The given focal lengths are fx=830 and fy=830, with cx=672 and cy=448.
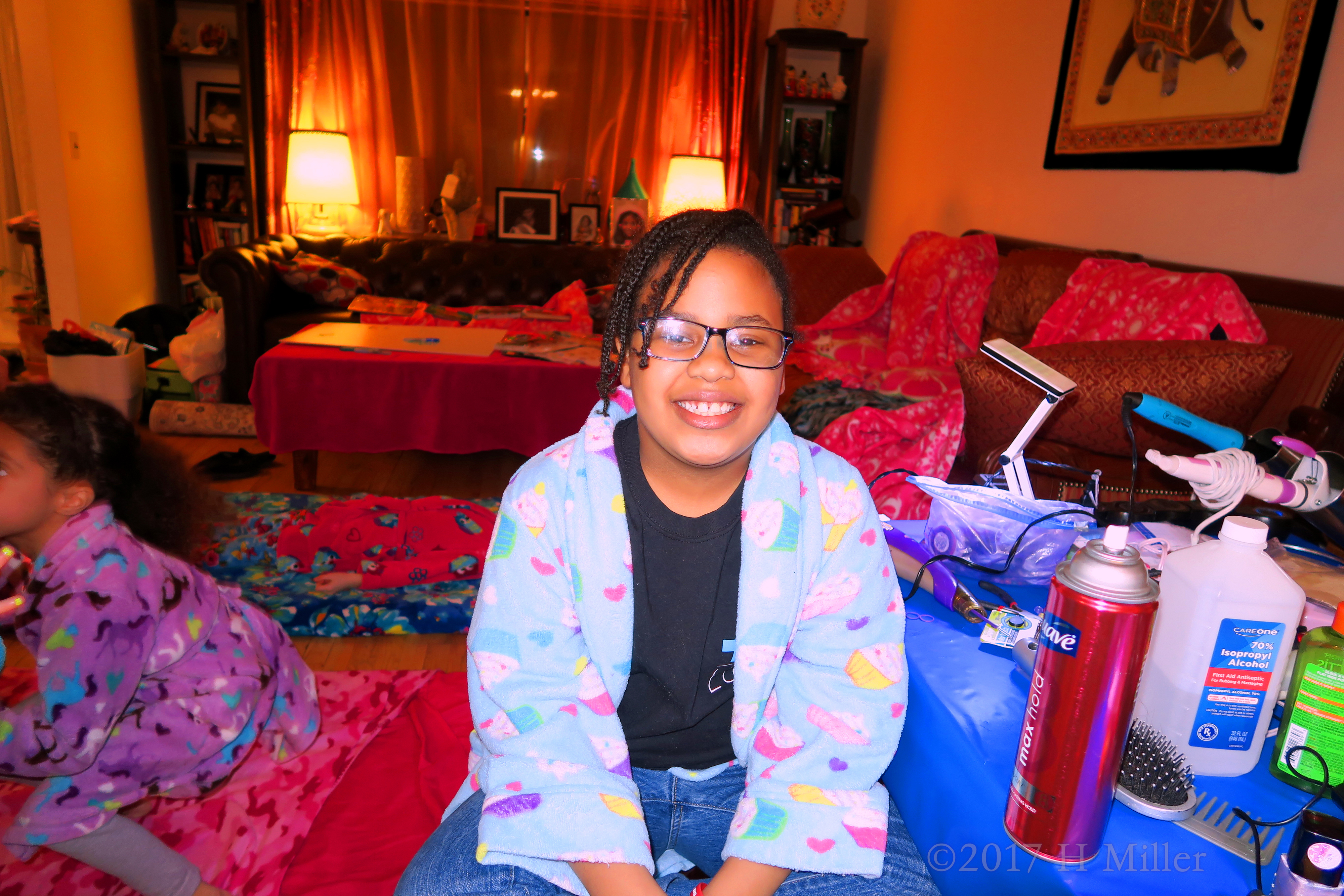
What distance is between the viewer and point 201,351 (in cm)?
340

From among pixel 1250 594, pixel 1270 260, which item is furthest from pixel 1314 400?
pixel 1250 594

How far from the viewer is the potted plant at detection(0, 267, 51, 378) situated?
412 centimetres

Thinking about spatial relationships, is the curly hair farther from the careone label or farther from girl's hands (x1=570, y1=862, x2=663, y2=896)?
the careone label

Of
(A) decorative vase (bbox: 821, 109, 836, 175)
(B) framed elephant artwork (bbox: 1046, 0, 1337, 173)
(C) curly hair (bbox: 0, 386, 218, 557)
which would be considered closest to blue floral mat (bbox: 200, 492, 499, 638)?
(C) curly hair (bbox: 0, 386, 218, 557)

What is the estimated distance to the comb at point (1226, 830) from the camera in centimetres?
53

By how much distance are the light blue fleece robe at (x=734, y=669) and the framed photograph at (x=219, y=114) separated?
15.3ft

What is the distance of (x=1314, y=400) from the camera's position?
174 centimetres

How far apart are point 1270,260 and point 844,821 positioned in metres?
2.10

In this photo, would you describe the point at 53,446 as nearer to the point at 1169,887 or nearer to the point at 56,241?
the point at 1169,887

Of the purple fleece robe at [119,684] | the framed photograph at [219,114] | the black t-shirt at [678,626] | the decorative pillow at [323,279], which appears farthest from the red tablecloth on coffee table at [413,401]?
the framed photograph at [219,114]

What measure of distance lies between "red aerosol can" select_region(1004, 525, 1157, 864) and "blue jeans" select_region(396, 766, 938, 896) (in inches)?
10.2

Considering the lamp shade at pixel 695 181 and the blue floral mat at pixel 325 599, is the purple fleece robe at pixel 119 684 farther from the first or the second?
the lamp shade at pixel 695 181

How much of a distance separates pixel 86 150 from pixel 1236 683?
502 cm

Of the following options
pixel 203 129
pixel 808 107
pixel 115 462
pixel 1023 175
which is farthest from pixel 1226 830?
pixel 203 129
